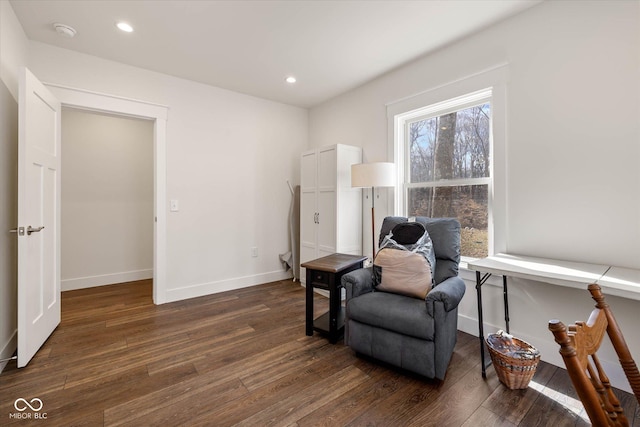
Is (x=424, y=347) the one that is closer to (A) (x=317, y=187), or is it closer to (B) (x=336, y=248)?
(B) (x=336, y=248)

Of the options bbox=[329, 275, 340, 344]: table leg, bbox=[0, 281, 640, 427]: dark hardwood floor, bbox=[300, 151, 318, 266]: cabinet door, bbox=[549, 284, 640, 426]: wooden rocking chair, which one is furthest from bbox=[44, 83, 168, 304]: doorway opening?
bbox=[549, 284, 640, 426]: wooden rocking chair

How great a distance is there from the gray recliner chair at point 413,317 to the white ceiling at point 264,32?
1640 mm

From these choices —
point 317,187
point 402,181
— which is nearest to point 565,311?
point 402,181

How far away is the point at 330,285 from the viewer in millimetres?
2428

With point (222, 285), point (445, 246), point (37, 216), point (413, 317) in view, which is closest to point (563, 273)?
point (445, 246)

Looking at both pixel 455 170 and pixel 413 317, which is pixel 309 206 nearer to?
pixel 455 170

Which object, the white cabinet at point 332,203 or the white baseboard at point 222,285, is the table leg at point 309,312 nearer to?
the white cabinet at point 332,203

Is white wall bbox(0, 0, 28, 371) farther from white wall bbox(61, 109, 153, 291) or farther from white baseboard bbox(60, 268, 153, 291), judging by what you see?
white baseboard bbox(60, 268, 153, 291)

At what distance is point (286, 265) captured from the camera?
436 cm

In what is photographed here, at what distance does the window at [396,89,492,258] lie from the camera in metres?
2.63

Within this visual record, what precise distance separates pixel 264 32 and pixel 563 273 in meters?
2.84

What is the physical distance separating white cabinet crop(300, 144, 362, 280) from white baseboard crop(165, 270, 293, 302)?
0.63m

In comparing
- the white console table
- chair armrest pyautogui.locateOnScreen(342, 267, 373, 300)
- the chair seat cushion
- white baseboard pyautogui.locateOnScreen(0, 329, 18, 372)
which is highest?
the white console table

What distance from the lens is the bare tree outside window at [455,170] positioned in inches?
104
